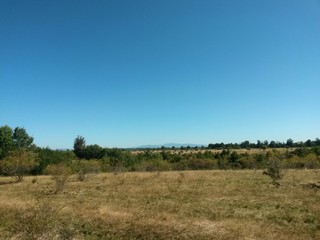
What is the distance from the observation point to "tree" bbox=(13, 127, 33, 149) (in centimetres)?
9394

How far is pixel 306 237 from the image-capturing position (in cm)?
1427

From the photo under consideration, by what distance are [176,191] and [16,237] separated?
19961 millimetres

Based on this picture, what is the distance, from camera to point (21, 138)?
311 feet

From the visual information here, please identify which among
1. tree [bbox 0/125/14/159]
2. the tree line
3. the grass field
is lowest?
the grass field

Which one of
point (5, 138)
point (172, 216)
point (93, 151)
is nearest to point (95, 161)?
point (5, 138)

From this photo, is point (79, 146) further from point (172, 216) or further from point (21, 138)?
point (172, 216)

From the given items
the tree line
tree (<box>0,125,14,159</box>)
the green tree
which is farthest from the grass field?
the green tree

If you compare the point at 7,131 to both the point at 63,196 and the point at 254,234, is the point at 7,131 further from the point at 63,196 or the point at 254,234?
the point at 254,234

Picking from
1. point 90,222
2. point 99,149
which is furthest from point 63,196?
point 99,149

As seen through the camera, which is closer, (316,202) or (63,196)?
(316,202)

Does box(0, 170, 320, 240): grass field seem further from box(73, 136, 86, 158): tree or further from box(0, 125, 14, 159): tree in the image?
box(73, 136, 86, 158): tree

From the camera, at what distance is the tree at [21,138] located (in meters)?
93.9

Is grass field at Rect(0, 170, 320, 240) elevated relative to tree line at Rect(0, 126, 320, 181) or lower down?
lower down

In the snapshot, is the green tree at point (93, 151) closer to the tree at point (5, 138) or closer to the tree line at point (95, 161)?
the tree line at point (95, 161)
